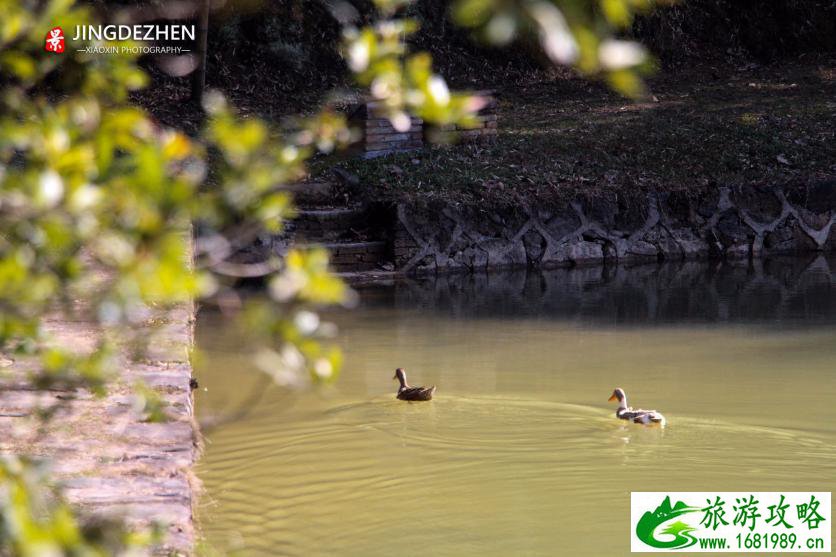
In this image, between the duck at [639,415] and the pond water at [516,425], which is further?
the duck at [639,415]

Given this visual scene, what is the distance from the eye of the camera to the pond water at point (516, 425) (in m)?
5.88

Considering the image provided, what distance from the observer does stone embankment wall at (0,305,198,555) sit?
416 cm

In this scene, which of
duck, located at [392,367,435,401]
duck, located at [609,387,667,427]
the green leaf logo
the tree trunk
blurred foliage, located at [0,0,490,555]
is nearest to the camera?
blurred foliage, located at [0,0,490,555]

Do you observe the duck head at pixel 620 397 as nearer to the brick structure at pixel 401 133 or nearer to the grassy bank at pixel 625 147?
the grassy bank at pixel 625 147

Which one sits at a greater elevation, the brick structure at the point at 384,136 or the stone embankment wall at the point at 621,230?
the brick structure at the point at 384,136

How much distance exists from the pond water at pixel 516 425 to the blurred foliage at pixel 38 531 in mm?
1614

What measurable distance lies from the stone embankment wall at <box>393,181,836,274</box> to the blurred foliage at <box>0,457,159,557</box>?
40.8ft

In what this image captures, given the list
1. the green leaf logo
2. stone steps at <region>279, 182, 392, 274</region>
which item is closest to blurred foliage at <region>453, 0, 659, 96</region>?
the green leaf logo

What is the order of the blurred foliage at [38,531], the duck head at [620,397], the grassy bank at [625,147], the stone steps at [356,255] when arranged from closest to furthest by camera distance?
the blurred foliage at [38,531], the duck head at [620,397], the stone steps at [356,255], the grassy bank at [625,147]

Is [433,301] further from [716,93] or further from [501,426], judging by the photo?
[716,93]

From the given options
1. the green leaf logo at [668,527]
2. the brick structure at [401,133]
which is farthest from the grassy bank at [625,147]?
the green leaf logo at [668,527]

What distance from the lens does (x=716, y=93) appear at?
781 inches

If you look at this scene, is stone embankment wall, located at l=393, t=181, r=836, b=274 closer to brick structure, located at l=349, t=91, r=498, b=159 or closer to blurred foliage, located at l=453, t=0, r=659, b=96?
brick structure, located at l=349, t=91, r=498, b=159

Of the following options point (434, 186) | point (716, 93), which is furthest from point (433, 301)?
point (716, 93)
